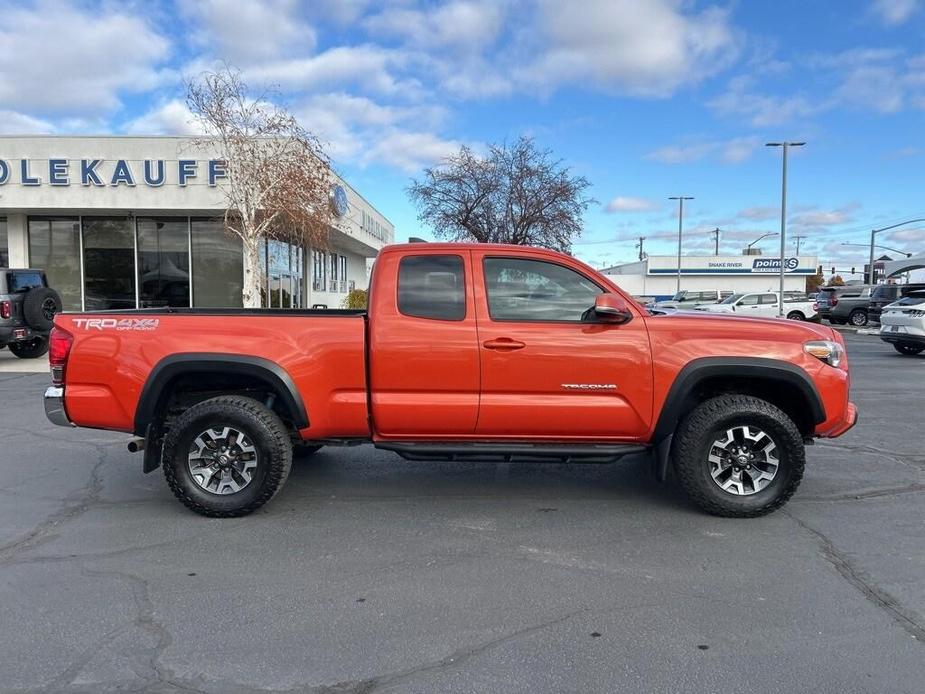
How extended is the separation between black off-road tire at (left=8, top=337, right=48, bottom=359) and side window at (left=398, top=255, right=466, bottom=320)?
513 inches

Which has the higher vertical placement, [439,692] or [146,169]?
[146,169]

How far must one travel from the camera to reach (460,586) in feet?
12.2

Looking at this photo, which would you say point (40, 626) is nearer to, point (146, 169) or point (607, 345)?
point (607, 345)

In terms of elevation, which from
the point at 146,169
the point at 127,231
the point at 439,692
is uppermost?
the point at 146,169

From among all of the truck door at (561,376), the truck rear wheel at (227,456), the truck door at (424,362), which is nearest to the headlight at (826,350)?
the truck door at (561,376)

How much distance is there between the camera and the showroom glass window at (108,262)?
21266 mm

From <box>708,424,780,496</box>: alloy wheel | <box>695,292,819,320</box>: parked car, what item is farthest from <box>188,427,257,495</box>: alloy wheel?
<box>695,292,819,320</box>: parked car

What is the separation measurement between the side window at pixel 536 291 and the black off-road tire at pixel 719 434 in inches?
43.6

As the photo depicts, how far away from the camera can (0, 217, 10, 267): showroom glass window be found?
21.3 metres

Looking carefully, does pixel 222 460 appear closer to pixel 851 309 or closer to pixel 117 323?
pixel 117 323

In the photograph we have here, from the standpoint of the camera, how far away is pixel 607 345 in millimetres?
4543

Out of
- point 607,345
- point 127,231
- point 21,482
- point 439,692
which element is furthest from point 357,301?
point 439,692

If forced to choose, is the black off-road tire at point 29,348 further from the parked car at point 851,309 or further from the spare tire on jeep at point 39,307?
the parked car at point 851,309

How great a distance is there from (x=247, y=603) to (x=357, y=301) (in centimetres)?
2297
